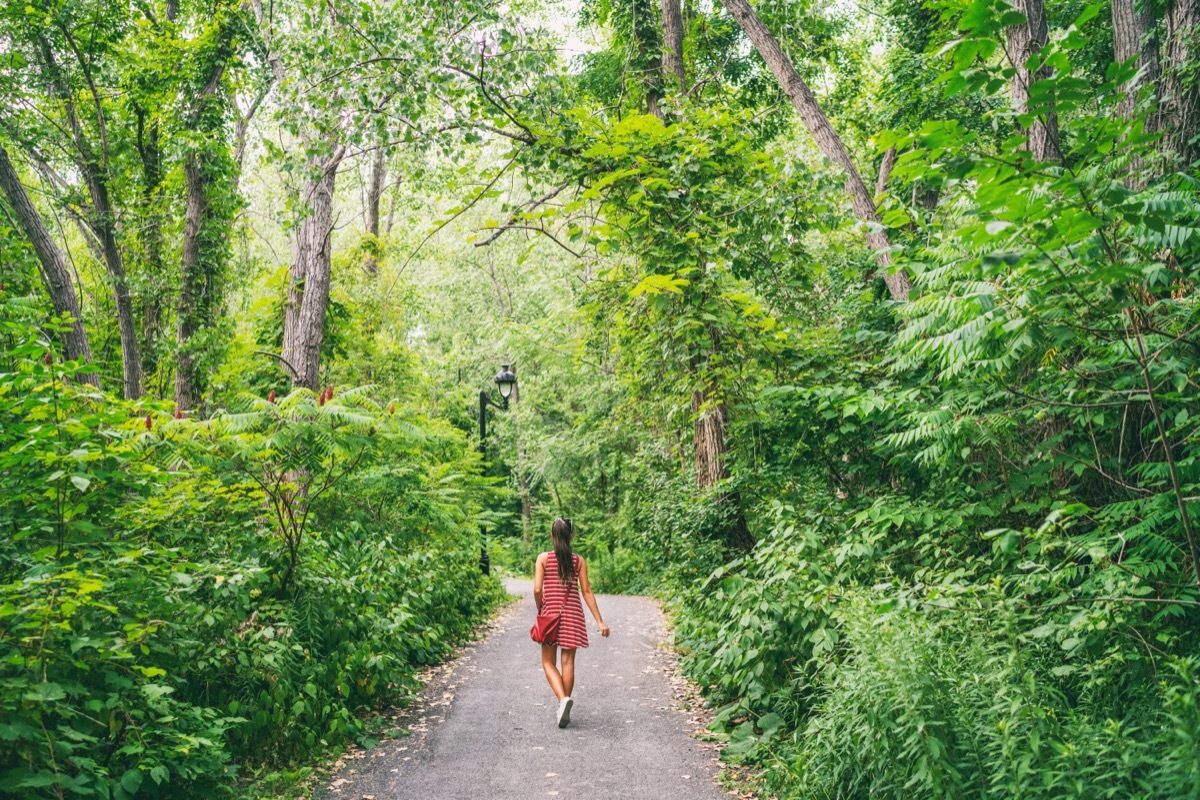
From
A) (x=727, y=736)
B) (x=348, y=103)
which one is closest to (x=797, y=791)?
(x=727, y=736)

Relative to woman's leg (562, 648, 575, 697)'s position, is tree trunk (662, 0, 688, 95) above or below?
above

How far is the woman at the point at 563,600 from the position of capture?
721cm

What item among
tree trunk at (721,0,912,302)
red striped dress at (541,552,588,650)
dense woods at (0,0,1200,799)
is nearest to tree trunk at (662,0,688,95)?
dense woods at (0,0,1200,799)

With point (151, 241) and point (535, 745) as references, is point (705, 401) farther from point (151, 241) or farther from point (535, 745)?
point (151, 241)

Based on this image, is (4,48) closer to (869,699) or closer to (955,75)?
(955,75)

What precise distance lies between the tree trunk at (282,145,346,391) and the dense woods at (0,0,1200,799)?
0.07m

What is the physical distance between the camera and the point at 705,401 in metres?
9.55

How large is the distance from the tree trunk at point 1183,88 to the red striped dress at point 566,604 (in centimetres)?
624

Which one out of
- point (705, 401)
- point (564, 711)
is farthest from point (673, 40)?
point (564, 711)

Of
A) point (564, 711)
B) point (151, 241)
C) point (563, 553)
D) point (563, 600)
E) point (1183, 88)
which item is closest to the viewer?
point (1183, 88)

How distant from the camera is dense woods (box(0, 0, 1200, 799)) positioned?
151 inches

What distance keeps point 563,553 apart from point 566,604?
1.65ft

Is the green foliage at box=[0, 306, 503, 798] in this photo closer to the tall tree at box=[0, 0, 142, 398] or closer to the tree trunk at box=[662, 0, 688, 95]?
the tall tree at box=[0, 0, 142, 398]

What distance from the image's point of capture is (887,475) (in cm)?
791
